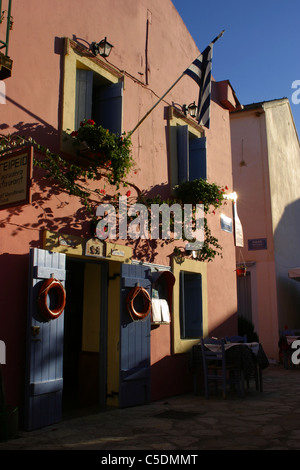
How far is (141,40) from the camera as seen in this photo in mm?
8539

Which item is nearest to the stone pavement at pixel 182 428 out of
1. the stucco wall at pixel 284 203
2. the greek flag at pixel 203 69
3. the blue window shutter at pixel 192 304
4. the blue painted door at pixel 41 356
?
the blue painted door at pixel 41 356

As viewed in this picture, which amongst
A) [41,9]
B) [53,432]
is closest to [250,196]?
[41,9]

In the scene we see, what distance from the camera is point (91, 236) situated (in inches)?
269

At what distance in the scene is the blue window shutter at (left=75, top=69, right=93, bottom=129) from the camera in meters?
7.04

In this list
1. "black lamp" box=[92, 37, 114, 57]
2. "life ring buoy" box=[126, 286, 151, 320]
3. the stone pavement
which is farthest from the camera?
"black lamp" box=[92, 37, 114, 57]

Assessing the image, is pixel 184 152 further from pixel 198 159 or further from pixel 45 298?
pixel 45 298

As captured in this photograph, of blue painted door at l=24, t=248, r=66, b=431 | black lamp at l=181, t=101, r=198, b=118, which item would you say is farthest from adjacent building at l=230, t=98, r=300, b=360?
blue painted door at l=24, t=248, r=66, b=431

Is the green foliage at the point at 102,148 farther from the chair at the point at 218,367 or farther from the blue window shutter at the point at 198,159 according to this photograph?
the chair at the point at 218,367

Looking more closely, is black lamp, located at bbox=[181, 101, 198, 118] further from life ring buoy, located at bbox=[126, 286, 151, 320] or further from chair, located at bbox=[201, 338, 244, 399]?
chair, located at bbox=[201, 338, 244, 399]

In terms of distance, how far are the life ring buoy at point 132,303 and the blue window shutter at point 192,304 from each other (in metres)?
1.71

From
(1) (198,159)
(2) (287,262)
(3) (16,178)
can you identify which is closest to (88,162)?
(3) (16,178)

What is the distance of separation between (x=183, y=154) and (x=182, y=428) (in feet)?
16.9

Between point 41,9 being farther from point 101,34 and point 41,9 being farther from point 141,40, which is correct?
point 141,40

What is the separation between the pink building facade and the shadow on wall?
4391 millimetres
